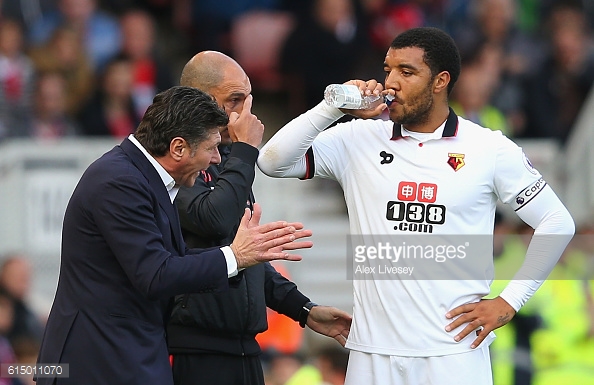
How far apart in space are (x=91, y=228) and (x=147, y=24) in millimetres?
5898

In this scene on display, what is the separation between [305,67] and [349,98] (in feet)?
16.9

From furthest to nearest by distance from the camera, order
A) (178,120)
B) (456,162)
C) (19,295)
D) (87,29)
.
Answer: (87,29) < (19,295) < (456,162) < (178,120)

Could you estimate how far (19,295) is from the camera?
817cm

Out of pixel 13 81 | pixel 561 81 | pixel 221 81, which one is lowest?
pixel 221 81

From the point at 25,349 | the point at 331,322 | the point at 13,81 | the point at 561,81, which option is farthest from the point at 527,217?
the point at 561,81

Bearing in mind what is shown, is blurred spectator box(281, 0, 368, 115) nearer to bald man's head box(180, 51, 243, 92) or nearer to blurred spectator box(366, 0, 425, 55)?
blurred spectator box(366, 0, 425, 55)

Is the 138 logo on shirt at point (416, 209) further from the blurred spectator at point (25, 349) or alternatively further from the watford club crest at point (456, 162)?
the blurred spectator at point (25, 349)

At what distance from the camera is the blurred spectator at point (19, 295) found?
26.3ft

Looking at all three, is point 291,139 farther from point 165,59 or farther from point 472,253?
point 165,59

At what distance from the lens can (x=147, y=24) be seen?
31.3 ft

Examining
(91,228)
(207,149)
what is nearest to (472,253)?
(207,149)

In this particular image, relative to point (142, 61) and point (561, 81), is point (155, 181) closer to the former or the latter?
point (142, 61)

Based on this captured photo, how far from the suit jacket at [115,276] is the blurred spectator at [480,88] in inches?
218

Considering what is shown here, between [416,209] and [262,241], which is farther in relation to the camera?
[416,209]
